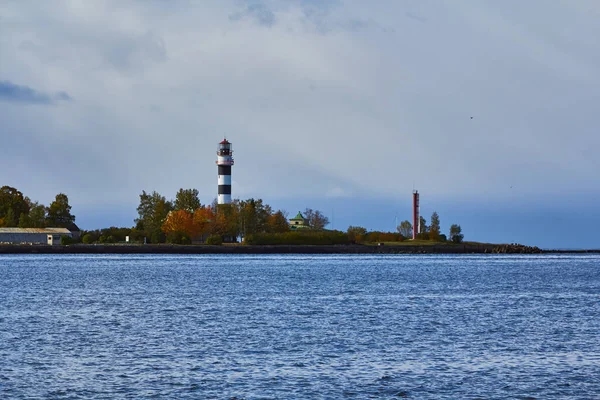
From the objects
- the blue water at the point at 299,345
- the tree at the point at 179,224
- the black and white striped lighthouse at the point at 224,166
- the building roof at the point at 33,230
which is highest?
the black and white striped lighthouse at the point at 224,166

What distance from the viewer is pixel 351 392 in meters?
24.3

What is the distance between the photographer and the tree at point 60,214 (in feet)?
641

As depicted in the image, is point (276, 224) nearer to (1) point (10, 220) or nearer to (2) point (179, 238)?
(2) point (179, 238)

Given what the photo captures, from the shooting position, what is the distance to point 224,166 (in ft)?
576

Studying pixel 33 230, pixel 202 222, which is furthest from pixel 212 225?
pixel 33 230

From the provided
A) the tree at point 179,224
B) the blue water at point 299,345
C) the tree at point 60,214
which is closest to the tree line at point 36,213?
the tree at point 60,214

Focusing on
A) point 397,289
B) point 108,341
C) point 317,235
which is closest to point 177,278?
point 397,289

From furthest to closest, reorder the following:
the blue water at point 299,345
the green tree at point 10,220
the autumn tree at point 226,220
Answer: the green tree at point 10,220
the autumn tree at point 226,220
the blue water at point 299,345

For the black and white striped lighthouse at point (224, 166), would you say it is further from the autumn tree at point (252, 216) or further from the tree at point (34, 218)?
the tree at point (34, 218)

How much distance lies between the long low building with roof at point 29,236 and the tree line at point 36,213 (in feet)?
24.7

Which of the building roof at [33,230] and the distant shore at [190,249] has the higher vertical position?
the building roof at [33,230]

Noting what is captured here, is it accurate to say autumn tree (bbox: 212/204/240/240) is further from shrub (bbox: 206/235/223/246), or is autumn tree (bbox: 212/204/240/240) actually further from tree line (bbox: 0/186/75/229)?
tree line (bbox: 0/186/75/229)

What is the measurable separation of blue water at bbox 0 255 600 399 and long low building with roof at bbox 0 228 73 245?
4816 inches

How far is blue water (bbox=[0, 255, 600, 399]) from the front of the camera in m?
25.0
